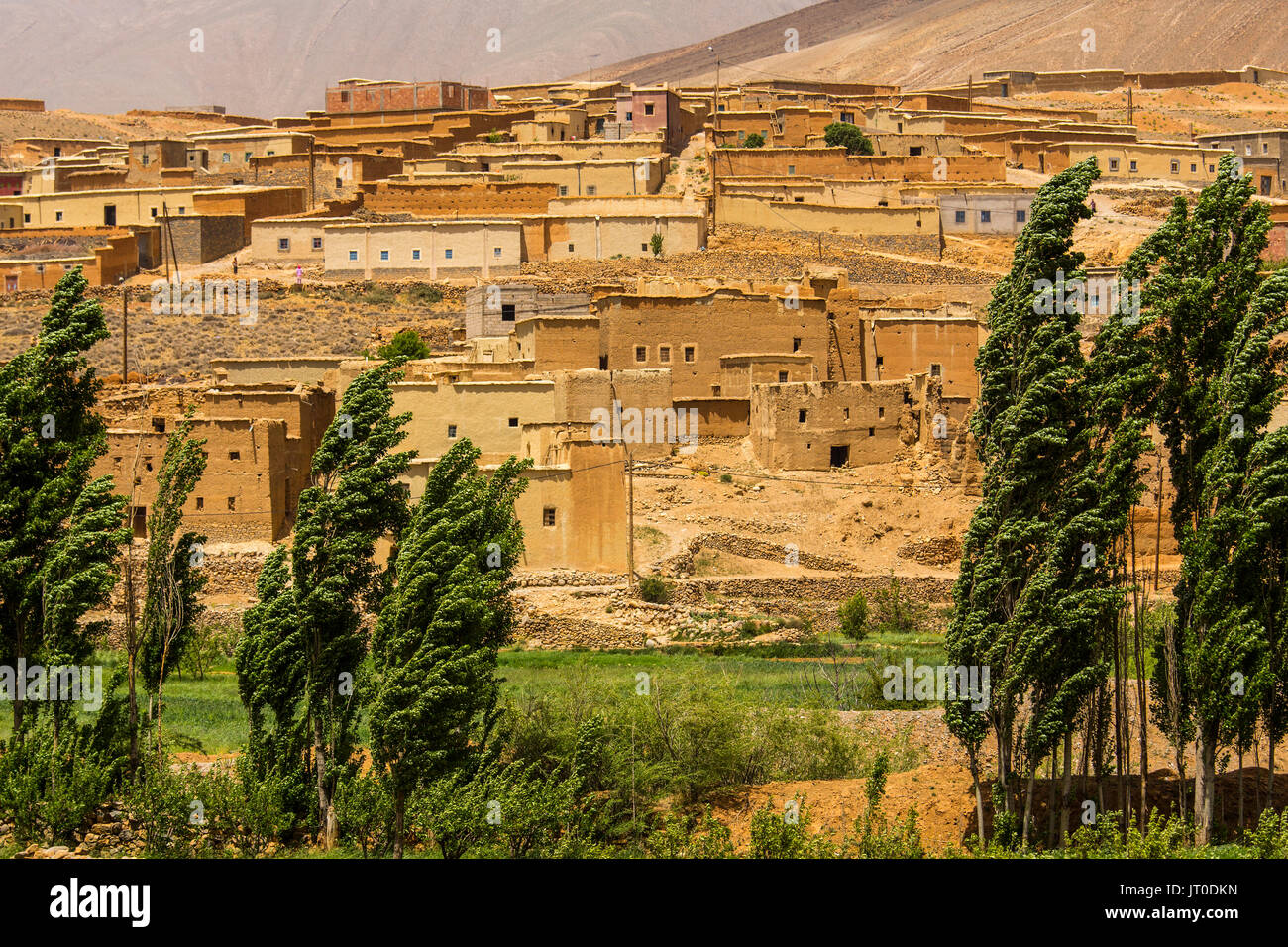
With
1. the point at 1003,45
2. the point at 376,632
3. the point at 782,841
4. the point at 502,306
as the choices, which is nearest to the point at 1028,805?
the point at 782,841

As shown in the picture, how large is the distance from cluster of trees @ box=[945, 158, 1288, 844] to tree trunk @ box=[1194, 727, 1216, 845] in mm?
19

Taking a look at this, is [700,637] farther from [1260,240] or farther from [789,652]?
[1260,240]

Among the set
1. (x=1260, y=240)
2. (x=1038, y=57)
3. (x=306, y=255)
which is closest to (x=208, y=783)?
(x=1260, y=240)

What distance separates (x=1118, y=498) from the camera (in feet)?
51.3

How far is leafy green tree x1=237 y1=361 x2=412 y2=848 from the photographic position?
17.0 meters

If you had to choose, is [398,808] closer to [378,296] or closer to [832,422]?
[832,422]

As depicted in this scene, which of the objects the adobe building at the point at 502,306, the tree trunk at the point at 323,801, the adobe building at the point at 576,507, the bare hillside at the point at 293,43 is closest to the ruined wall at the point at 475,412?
the adobe building at the point at 576,507

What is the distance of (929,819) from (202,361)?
2284 centimetres

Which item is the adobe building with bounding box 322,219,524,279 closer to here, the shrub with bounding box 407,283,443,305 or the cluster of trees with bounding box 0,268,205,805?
the shrub with bounding box 407,283,443,305

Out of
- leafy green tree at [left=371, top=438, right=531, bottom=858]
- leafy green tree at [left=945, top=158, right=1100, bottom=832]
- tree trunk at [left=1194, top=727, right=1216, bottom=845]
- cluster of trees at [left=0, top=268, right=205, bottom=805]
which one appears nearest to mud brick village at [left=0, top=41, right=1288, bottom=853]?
cluster of trees at [left=0, top=268, right=205, bottom=805]

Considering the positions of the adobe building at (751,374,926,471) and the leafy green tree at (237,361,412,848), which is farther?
the adobe building at (751,374,926,471)

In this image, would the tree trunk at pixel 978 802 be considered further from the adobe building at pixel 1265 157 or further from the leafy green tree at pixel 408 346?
the adobe building at pixel 1265 157

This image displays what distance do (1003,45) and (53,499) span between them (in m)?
106

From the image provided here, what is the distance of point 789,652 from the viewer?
2556 cm
